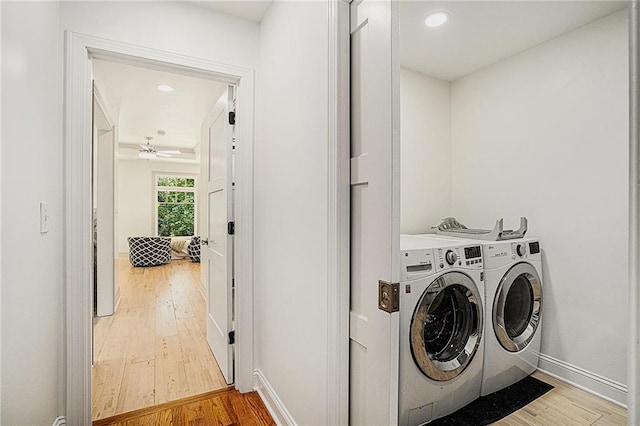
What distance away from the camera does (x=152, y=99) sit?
13.0 ft

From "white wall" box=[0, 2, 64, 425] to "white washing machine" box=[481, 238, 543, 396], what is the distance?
208 cm

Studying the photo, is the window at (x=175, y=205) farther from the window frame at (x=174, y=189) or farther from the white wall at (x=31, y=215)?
the white wall at (x=31, y=215)

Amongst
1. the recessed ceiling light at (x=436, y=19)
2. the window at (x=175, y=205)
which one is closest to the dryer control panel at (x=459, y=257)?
the recessed ceiling light at (x=436, y=19)

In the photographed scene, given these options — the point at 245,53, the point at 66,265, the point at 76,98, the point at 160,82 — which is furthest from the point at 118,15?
the point at 160,82

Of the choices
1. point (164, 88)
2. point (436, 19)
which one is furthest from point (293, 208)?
point (164, 88)

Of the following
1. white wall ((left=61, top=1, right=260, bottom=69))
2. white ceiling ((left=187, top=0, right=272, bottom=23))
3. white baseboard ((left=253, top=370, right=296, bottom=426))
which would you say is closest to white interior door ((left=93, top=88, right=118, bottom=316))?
white wall ((left=61, top=1, right=260, bottom=69))

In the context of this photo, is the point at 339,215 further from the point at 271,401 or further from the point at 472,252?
the point at 271,401

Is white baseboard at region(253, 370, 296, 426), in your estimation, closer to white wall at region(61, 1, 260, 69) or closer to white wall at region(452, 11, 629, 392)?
white wall at region(452, 11, 629, 392)

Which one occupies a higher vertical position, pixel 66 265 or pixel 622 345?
pixel 66 265

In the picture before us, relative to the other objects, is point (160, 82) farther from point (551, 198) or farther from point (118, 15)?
point (551, 198)

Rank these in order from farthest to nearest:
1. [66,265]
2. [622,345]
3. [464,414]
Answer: [464,414]
[66,265]
[622,345]

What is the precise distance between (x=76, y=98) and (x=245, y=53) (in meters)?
1.00

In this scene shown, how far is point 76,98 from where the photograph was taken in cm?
168

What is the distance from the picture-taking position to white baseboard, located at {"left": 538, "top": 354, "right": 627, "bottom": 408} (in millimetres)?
1161
